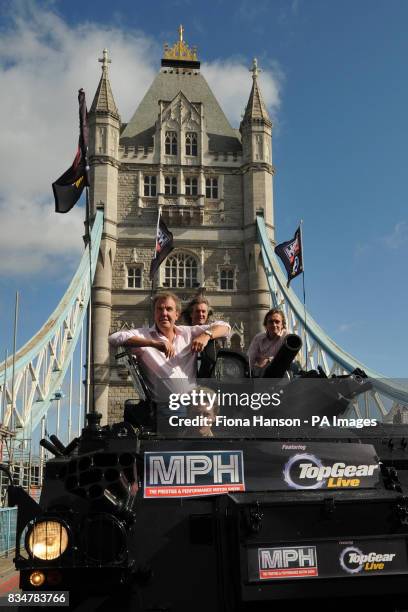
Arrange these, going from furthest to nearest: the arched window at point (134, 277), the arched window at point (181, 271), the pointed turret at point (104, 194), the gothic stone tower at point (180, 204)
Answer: the arched window at point (181, 271) → the arched window at point (134, 277) → the gothic stone tower at point (180, 204) → the pointed turret at point (104, 194)

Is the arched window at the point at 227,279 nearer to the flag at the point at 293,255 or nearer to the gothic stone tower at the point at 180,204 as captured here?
the gothic stone tower at the point at 180,204

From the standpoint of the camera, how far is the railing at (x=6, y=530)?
38.7ft

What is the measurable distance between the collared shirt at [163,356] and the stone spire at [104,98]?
40.3 metres

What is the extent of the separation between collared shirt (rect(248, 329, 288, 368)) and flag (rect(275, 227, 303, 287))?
71.9ft

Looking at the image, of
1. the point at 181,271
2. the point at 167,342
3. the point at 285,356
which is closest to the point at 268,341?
the point at 285,356

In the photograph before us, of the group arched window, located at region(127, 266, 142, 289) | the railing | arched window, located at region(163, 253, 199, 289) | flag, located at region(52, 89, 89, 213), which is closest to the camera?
the railing

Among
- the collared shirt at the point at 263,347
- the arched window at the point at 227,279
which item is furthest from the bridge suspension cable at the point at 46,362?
the collared shirt at the point at 263,347

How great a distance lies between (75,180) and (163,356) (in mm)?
13322

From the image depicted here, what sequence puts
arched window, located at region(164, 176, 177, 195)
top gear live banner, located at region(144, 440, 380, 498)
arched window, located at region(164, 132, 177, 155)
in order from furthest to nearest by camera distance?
arched window, located at region(164, 132, 177, 155)
arched window, located at region(164, 176, 177, 195)
top gear live banner, located at region(144, 440, 380, 498)

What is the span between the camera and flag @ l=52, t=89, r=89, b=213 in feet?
53.0

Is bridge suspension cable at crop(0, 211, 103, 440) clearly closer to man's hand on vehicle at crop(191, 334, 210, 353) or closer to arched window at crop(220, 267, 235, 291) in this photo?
arched window at crop(220, 267, 235, 291)

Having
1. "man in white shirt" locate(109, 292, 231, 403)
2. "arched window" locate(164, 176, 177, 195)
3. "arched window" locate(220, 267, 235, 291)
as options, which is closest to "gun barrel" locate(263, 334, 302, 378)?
"man in white shirt" locate(109, 292, 231, 403)

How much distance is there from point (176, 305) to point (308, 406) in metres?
1.12

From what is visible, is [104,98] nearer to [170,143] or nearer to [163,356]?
[170,143]
